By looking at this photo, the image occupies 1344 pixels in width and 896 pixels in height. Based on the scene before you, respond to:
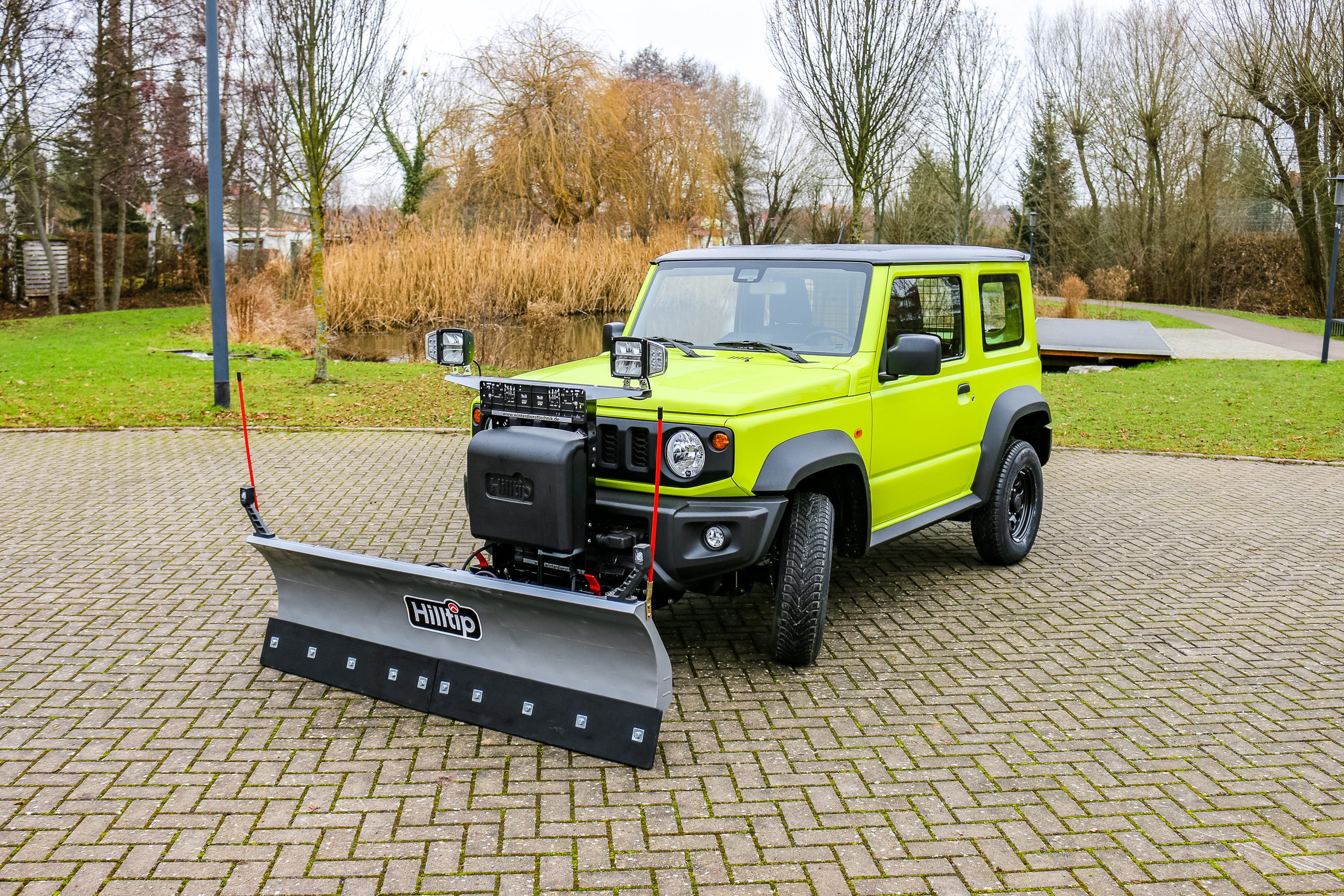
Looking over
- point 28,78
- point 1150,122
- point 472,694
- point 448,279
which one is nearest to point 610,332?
point 472,694

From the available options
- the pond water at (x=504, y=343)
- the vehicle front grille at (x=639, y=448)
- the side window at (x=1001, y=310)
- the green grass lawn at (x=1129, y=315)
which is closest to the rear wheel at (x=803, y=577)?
the vehicle front grille at (x=639, y=448)

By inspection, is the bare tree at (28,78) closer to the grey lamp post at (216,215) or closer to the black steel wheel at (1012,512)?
the grey lamp post at (216,215)

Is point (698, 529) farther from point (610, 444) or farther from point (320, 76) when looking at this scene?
point (320, 76)

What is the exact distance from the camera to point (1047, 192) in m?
42.6

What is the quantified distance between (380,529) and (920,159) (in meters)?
35.1

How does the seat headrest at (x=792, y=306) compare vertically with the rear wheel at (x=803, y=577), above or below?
above

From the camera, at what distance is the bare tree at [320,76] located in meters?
13.0

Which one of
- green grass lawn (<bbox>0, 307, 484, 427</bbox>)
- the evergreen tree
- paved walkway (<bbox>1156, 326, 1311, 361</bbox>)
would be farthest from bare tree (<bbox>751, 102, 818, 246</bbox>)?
green grass lawn (<bbox>0, 307, 484, 427</bbox>)

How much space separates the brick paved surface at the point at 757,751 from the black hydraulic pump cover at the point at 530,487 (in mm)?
875

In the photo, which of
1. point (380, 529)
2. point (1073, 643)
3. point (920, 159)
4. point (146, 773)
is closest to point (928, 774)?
point (1073, 643)

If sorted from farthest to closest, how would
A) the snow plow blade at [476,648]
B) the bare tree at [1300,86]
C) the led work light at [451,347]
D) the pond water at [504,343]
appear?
the bare tree at [1300,86], the pond water at [504,343], the led work light at [451,347], the snow plow blade at [476,648]

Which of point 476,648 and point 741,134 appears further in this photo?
point 741,134

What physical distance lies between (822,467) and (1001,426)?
221cm

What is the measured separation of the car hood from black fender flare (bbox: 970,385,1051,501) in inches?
67.5
